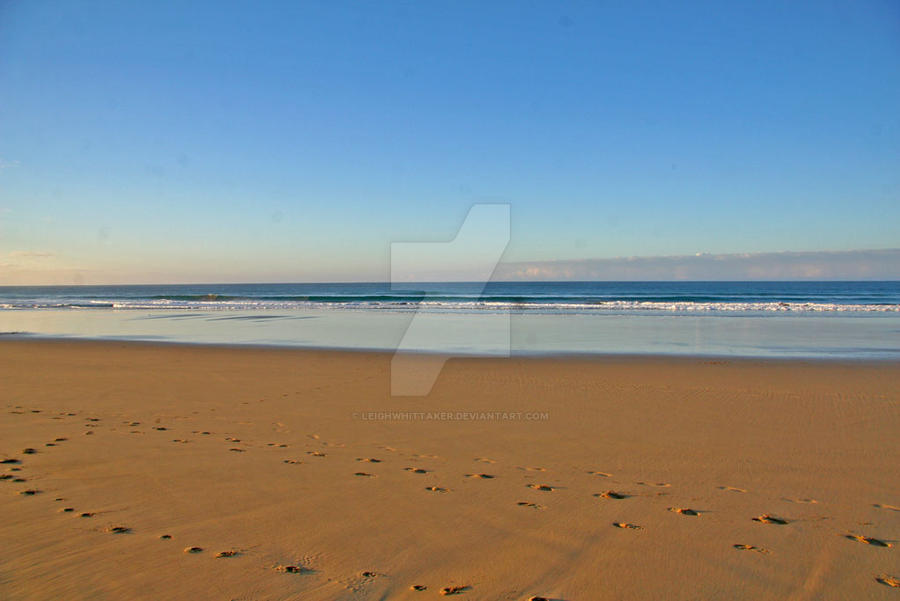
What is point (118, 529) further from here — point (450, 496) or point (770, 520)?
point (770, 520)

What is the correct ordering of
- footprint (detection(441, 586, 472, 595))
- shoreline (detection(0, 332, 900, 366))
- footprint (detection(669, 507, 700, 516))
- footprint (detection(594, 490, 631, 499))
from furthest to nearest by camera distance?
shoreline (detection(0, 332, 900, 366)) < footprint (detection(594, 490, 631, 499)) < footprint (detection(669, 507, 700, 516)) < footprint (detection(441, 586, 472, 595))

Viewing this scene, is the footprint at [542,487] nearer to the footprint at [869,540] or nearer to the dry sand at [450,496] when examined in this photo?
the dry sand at [450,496]

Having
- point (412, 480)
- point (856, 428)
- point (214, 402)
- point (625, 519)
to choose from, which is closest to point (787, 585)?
point (625, 519)

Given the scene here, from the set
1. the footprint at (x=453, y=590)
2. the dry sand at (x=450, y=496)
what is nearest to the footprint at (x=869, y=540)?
the dry sand at (x=450, y=496)

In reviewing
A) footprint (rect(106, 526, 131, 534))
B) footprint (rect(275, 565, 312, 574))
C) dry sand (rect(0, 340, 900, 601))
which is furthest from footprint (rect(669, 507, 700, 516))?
footprint (rect(106, 526, 131, 534))

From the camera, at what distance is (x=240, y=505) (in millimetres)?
4246

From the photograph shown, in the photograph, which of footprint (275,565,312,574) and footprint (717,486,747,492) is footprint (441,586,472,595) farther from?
footprint (717,486,747,492)

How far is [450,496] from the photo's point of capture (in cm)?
452

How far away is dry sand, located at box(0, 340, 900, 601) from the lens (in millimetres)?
3217

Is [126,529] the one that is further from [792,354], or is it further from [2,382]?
[792,354]

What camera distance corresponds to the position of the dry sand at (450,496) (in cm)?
322

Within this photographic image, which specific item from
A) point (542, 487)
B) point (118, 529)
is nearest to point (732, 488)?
point (542, 487)

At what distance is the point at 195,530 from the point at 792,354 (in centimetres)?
1470

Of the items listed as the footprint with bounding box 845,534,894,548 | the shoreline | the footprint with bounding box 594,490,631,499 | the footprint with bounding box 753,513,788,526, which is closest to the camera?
the footprint with bounding box 845,534,894,548
